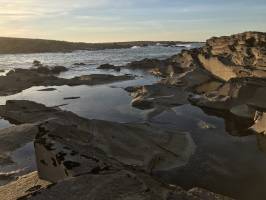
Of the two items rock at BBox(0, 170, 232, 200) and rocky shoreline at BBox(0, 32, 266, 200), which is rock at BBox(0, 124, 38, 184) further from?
rock at BBox(0, 170, 232, 200)

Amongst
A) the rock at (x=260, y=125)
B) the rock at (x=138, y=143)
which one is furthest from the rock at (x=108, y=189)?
the rock at (x=260, y=125)

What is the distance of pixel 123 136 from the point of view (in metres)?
22.9

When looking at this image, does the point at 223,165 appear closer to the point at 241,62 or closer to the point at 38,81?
the point at 241,62

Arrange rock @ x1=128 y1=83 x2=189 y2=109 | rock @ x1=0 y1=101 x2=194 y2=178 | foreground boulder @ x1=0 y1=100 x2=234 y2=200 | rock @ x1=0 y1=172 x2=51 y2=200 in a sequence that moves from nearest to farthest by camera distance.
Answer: foreground boulder @ x1=0 y1=100 x2=234 y2=200, rock @ x1=0 y1=172 x2=51 y2=200, rock @ x1=0 y1=101 x2=194 y2=178, rock @ x1=128 y1=83 x2=189 y2=109

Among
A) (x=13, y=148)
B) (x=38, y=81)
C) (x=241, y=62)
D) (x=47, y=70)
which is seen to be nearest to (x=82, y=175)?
(x=13, y=148)

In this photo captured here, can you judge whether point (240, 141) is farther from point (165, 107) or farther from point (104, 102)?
point (104, 102)

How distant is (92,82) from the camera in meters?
56.2

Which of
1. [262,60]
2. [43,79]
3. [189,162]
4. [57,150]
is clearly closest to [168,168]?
[189,162]

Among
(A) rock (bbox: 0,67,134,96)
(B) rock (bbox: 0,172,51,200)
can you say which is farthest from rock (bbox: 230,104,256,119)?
(A) rock (bbox: 0,67,134,96)

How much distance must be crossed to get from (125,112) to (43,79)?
92.3 ft

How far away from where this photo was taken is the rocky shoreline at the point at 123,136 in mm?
9141

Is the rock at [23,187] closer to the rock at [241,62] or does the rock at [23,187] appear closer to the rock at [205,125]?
the rock at [205,125]

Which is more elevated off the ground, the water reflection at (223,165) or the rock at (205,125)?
the rock at (205,125)

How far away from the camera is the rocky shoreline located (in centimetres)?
914
